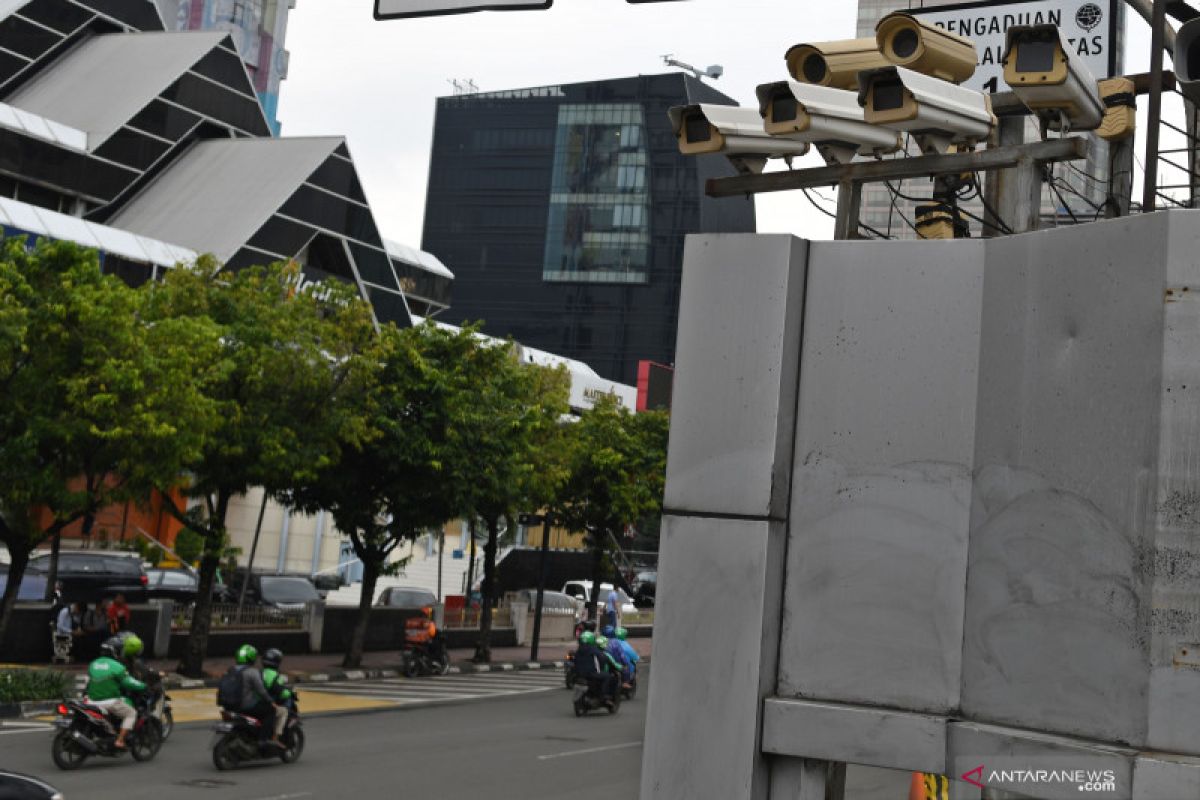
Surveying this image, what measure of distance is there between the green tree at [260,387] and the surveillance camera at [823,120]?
21.0 meters

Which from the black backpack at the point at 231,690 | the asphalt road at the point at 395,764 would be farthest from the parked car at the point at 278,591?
the black backpack at the point at 231,690

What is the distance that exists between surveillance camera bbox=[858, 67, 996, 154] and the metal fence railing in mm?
27925

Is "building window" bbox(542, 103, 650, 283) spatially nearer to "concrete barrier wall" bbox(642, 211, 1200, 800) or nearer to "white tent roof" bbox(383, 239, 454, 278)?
"white tent roof" bbox(383, 239, 454, 278)

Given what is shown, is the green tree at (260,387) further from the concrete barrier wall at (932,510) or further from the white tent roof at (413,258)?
the white tent roof at (413,258)

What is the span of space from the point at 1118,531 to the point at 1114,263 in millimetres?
905

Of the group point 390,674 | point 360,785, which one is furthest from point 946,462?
point 390,674

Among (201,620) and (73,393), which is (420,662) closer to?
Result: (201,620)

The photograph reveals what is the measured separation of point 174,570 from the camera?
133 ft

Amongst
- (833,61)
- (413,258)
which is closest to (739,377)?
(833,61)

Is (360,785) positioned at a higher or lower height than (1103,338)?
lower

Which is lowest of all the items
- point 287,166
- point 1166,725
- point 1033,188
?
point 1166,725

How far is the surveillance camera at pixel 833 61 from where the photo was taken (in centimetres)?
625

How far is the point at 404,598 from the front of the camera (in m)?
41.3

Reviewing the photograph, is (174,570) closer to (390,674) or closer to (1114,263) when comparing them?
(390,674)
